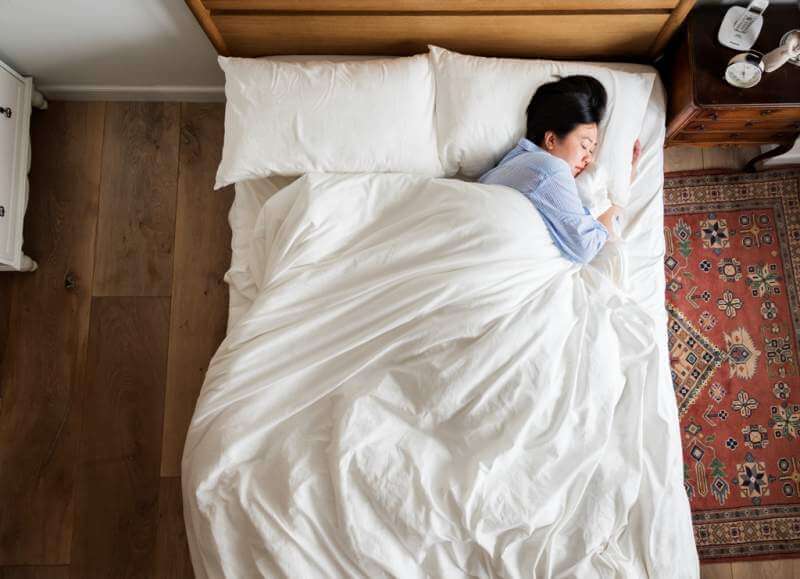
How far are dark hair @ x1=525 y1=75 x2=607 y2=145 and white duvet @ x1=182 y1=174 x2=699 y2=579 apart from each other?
25 centimetres

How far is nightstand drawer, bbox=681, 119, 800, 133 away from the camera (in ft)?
5.19

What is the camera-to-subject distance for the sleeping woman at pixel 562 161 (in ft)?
4.59

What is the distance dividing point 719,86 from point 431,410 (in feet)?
3.73

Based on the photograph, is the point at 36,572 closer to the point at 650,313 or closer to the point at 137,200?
the point at 137,200

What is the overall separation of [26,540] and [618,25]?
2232mm

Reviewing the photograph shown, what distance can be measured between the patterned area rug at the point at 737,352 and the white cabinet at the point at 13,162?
2.06 metres

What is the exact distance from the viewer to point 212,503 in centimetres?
118

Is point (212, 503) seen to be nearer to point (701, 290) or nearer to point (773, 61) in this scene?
point (701, 290)

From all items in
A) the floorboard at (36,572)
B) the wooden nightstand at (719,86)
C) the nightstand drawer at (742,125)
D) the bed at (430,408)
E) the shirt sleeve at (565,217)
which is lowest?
the floorboard at (36,572)

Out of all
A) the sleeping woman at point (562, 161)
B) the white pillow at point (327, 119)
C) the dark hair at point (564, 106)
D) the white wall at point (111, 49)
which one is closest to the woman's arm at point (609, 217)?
the sleeping woman at point (562, 161)

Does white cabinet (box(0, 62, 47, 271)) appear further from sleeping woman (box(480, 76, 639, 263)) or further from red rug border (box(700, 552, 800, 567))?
red rug border (box(700, 552, 800, 567))

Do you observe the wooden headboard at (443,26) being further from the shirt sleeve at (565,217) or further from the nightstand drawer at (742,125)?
the shirt sleeve at (565,217)

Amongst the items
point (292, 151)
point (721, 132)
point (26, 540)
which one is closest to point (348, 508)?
point (292, 151)

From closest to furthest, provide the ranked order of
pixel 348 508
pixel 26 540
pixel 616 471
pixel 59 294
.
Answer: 1. pixel 348 508
2. pixel 616 471
3. pixel 26 540
4. pixel 59 294
